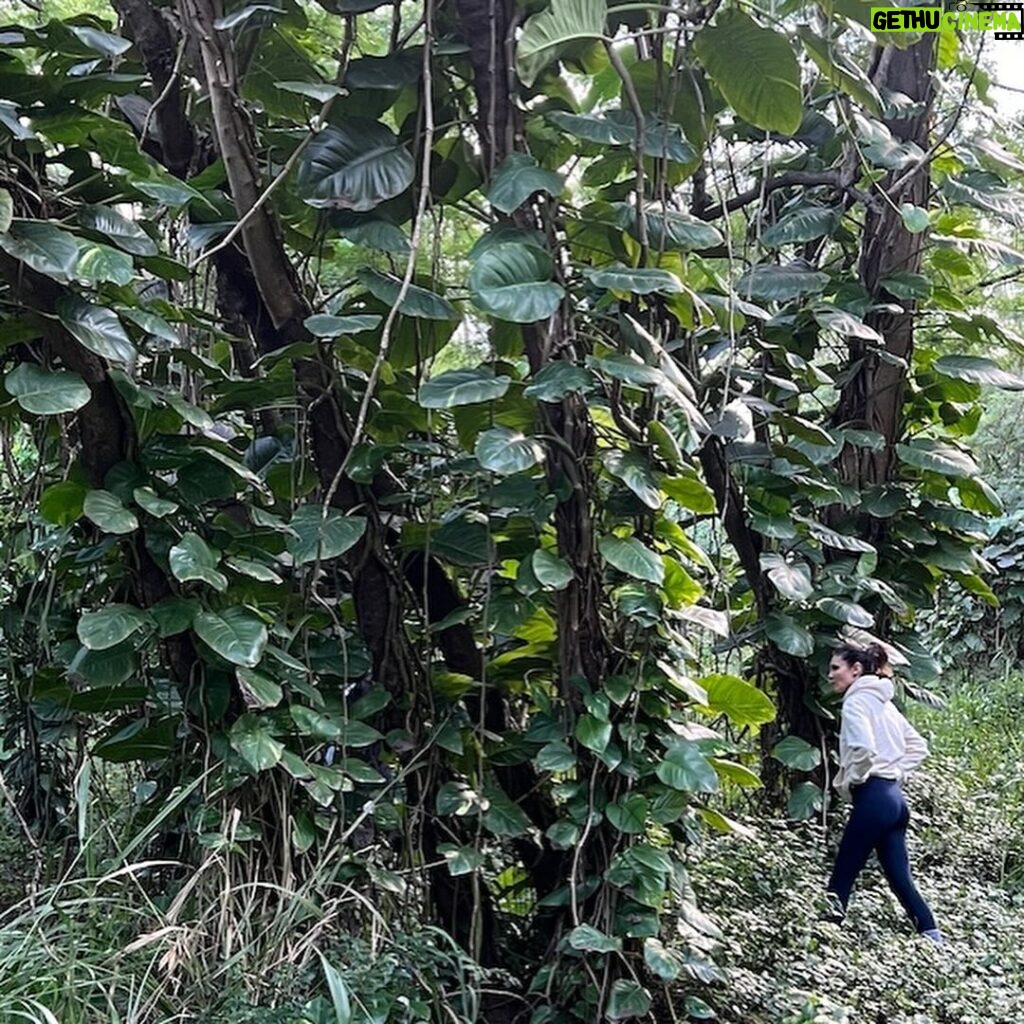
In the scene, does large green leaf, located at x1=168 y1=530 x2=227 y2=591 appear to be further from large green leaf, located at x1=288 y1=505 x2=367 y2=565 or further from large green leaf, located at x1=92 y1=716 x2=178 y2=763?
large green leaf, located at x1=92 y1=716 x2=178 y2=763

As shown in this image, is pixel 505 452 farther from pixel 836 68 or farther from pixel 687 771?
pixel 836 68

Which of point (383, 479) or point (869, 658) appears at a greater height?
point (383, 479)

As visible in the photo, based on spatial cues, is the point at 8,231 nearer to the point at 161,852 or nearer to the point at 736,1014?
the point at 161,852

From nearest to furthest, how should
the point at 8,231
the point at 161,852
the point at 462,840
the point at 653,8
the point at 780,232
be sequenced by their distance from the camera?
the point at 8,231 < the point at 653,8 < the point at 161,852 < the point at 462,840 < the point at 780,232

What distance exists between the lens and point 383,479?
2518 millimetres

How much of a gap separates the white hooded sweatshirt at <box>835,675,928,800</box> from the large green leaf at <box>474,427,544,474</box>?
1785 mm

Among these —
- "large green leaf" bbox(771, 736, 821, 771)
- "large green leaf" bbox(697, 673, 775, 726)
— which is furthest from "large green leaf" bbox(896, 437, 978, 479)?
"large green leaf" bbox(697, 673, 775, 726)

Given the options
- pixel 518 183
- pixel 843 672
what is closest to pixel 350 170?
pixel 518 183

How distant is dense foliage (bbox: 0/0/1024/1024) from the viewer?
203 cm

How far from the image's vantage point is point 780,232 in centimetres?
359

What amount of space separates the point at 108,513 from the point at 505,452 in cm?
75

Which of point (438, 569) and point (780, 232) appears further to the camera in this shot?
point (780, 232)

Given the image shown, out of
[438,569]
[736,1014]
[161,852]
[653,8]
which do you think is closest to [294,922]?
[161,852]

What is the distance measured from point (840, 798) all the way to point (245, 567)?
8.22 ft
